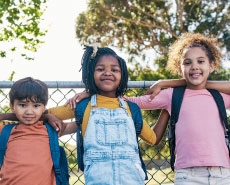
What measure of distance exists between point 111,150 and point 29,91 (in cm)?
70

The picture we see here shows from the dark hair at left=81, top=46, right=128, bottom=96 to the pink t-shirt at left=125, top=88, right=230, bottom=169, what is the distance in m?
0.16

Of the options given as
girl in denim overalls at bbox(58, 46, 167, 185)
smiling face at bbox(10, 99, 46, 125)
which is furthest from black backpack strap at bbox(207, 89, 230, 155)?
smiling face at bbox(10, 99, 46, 125)

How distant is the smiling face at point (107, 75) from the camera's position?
2496mm

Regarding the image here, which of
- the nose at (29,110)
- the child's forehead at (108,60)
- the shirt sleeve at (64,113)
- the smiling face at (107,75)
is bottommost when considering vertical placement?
the shirt sleeve at (64,113)

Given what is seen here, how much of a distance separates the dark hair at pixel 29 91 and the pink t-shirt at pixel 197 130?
2.16 ft

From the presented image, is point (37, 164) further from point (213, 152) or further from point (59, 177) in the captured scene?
point (213, 152)

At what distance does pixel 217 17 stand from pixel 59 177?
441 inches

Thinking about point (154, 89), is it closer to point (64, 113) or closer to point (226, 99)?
point (226, 99)

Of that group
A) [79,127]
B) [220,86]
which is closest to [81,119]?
[79,127]

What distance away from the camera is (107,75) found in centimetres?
250

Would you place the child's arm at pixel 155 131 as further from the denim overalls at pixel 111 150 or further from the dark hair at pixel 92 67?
the dark hair at pixel 92 67

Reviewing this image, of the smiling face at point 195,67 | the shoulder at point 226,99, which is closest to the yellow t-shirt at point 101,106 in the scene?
the smiling face at point 195,67

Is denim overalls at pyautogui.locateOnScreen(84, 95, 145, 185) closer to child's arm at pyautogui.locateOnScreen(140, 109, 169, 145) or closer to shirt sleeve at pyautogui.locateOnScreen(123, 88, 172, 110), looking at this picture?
child's arm at pyautogui.locateOnScreen(140, 109, 169, 145)

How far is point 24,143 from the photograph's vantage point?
2.37m
